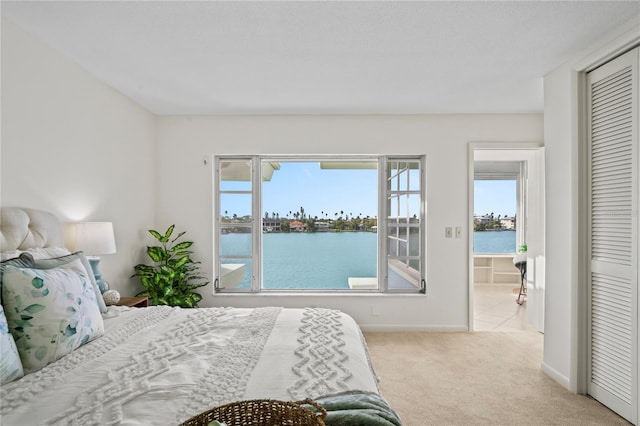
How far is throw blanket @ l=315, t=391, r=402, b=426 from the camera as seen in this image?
46.7 inches

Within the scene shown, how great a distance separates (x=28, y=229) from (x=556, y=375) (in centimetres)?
400

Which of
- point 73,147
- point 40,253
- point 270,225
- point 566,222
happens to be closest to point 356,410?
point 40,253

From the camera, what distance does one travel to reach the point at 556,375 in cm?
301

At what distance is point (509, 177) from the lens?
7.09 meters

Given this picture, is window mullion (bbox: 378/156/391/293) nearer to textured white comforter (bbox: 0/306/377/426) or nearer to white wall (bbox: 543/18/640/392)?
white wall (bbox: 543/18/640/392)

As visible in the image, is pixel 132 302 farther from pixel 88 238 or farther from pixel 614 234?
pixel 614 234

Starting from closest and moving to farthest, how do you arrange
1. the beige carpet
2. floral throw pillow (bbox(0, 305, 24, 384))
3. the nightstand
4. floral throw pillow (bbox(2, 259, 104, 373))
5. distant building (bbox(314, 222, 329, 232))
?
floral throw pillow (bbox(0, 305, 24, 384)), floral throw pillow (bbox(2, 259, 104, 373)), the beige carpet, the nightstand, distant building (bbox(314, 222, 329, 232))

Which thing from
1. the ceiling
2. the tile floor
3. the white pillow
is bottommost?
the tile floor

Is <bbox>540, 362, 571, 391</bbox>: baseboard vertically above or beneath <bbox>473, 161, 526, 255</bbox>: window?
beneath

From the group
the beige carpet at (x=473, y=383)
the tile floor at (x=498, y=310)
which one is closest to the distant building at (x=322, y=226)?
the beige carpet at (x=473, y=383)

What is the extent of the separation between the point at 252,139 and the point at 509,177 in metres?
5.22

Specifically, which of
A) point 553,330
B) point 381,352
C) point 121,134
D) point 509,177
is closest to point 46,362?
point 121,134

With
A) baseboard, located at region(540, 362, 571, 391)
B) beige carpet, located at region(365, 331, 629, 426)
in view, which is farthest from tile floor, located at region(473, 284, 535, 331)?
baseboard, located at region(540, 362, 571, 391)

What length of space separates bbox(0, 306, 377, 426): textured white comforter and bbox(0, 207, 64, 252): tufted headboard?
0.69 m
